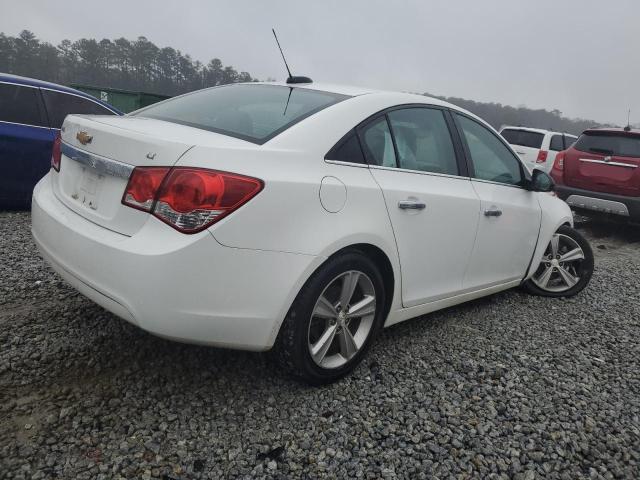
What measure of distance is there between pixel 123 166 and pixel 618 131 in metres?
Result: 7.56

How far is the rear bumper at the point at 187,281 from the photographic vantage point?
1943 mm

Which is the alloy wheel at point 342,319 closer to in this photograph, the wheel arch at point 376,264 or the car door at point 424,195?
the wheel arch at point 376,264

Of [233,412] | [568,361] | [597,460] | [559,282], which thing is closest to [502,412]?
[597,460]

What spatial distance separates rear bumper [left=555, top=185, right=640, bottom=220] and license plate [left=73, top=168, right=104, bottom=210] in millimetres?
7135

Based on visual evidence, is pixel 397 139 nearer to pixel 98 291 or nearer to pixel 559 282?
pixel 98 291

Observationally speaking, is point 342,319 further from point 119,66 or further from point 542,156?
point 119,66

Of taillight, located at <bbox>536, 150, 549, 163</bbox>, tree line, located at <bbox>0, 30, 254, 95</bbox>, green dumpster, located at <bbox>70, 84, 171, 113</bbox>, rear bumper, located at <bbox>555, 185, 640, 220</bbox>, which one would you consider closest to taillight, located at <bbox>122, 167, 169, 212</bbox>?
rear bumper, located at <bbox>555, 185, 640, 220</bbox>

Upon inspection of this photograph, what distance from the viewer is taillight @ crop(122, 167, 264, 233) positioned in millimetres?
A: 1953

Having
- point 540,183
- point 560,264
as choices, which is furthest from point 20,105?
point 560,264

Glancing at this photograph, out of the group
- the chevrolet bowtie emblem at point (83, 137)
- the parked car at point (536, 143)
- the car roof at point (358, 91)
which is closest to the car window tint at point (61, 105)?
the car roof at point (358, 91)

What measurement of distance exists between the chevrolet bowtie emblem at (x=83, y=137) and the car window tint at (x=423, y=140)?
5.15 feet

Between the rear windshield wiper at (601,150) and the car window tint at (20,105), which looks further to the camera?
the rear windshield wiper at (601,150)

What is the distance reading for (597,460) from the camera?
222 cm

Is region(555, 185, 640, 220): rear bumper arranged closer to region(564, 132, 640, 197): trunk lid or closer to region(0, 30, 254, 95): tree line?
region(564, 132, 640, 197): trunk lid
